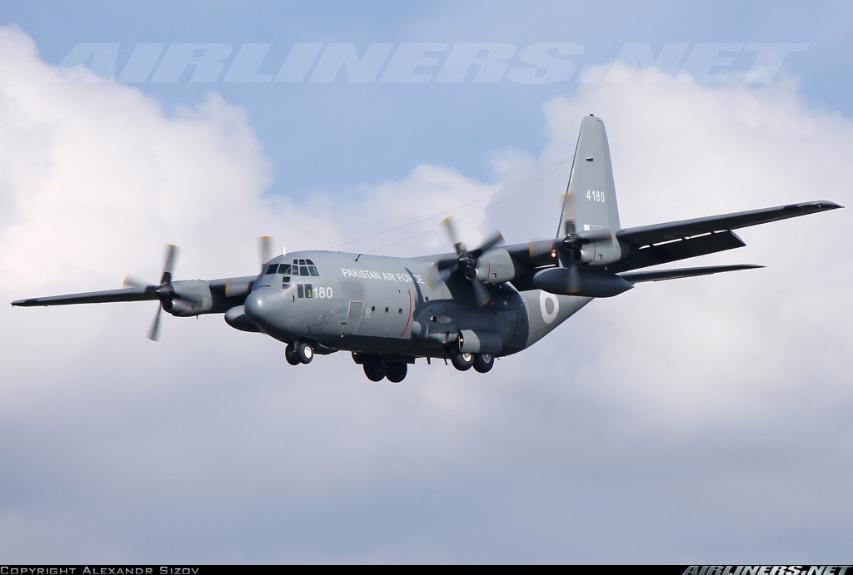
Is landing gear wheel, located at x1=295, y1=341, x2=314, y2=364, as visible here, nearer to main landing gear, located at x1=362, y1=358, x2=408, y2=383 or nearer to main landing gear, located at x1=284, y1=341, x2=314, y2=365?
main landing gear, located at x1=284, y1=341, x2=314, y2=365

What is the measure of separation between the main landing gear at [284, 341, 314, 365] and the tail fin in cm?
879

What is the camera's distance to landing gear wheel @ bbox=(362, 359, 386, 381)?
38.6 m

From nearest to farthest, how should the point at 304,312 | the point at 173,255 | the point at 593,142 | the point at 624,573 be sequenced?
1. the point at 624,573
2. the point at 304,312
3. the point at 173,255
4. the point at 593,142

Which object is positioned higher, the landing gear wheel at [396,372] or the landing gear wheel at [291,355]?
the landing gear wheel at [396,372]

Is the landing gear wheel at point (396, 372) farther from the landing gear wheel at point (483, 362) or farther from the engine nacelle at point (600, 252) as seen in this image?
the engine nacelle at point (600, 252)

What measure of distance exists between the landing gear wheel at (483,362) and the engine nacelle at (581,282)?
101 inches

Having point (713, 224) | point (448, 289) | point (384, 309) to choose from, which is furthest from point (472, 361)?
point (713, 224)

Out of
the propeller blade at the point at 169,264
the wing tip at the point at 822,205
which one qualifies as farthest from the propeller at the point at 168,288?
the wing tip at the point at 822,205

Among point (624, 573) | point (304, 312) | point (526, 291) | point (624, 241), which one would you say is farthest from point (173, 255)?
point (624, 573)

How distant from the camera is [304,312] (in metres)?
34.4

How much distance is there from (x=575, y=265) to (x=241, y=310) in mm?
8568

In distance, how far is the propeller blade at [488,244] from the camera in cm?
3762

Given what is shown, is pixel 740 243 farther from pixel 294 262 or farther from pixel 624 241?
pixel 294 262

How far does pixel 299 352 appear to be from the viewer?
114ft
